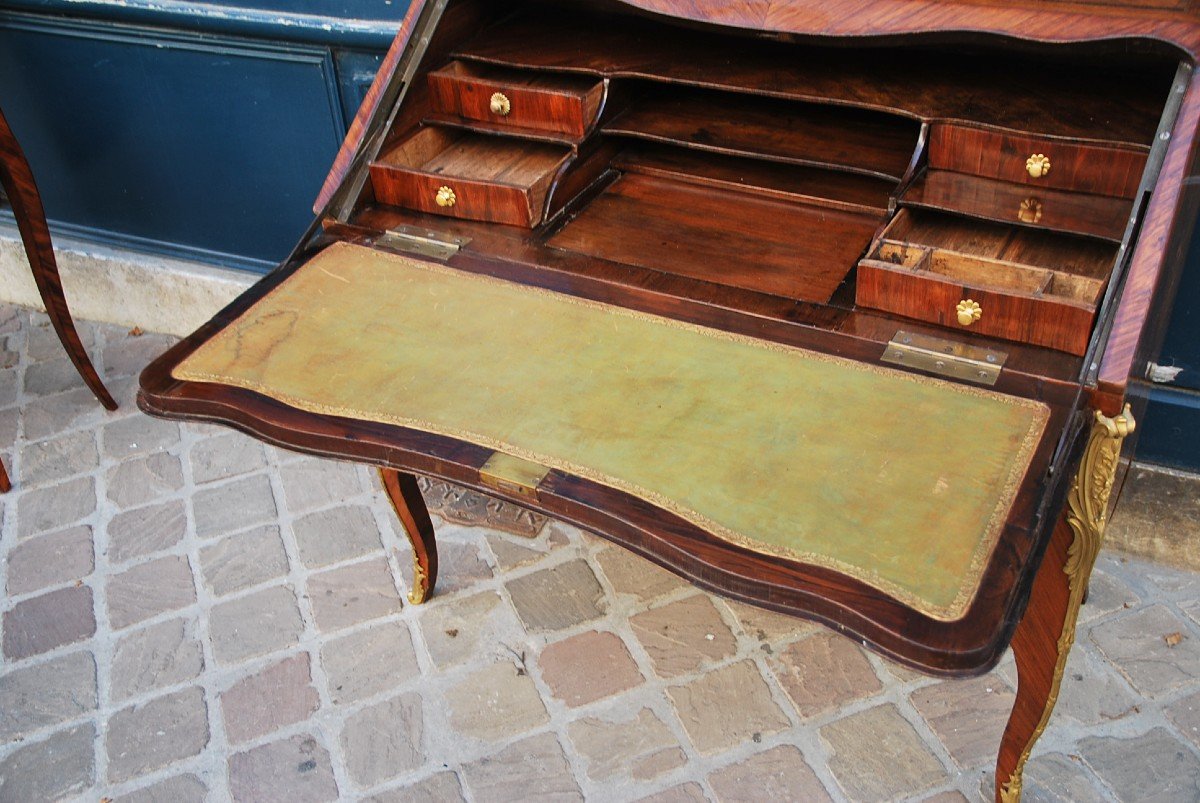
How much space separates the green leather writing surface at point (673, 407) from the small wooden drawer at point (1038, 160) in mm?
423

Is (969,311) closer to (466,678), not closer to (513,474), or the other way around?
(513,474)

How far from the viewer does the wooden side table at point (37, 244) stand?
3.25m

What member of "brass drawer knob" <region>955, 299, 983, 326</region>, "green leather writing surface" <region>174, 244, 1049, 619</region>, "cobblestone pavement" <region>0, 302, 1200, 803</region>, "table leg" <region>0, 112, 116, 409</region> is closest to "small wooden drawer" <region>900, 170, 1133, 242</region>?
"brass drawer knob" <region>955, 299, 983, 326</region>

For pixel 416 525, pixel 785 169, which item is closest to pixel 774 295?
pixel 785 169

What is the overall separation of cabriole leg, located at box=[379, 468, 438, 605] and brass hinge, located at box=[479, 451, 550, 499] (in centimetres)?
94

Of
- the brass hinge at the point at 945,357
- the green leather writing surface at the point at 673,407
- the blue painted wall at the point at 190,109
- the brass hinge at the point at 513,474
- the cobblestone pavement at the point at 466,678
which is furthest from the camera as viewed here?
the blue painted wall at the point at 190,109

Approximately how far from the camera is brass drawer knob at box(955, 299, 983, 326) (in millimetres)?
1750

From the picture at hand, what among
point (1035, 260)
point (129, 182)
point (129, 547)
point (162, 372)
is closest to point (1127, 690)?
point (1035, 260)

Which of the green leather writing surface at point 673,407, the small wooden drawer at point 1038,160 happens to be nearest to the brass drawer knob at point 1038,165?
the small wooden drawer at point 1038,160

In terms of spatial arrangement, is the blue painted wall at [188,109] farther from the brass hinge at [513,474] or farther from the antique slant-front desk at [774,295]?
the brass hinge at [513,474]

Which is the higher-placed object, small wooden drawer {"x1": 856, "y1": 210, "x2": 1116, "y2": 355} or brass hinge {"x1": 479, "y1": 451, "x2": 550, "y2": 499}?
small wooden drawer {"x1": 856, "y1": 210, "x2": 1116, "y2": 355}

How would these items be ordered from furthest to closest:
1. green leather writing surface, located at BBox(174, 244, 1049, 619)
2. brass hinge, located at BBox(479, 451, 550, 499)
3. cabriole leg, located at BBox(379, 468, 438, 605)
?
cabriole leg, located at BBox(379, 468, 438, 605) → brass hinge, located at BBox(479, 451, 550, 499) → green leather writing surface, located at BBox(174, 244, 1049, 619)

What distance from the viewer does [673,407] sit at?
1717mm

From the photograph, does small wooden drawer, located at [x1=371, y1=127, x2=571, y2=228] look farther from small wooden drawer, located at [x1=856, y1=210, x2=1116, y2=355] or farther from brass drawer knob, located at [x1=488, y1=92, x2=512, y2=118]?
small wooden drawer, located at [x1=856, y1=210, x2=1116, y2=355]
